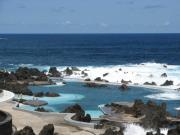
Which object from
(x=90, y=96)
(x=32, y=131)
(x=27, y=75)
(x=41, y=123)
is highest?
(x=27, y=75)

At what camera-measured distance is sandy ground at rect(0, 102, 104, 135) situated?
29953mm

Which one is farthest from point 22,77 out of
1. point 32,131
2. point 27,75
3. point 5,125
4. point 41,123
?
point 5,125

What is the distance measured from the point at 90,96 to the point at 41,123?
1924cm

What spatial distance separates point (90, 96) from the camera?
50.7 m

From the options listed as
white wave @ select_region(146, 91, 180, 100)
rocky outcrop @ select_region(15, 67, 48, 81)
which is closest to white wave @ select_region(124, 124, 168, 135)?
white wave @ select_region(146, 91, 180, 100)

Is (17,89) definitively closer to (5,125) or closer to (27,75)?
(27,75)

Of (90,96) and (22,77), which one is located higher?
(22,77)

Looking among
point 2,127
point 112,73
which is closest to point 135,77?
point 112,73

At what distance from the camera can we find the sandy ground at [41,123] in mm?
29953

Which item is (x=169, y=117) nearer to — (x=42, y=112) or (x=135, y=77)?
(x=42, y=112)

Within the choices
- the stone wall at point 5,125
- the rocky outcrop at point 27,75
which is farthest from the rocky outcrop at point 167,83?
the stone wall at point 5,125

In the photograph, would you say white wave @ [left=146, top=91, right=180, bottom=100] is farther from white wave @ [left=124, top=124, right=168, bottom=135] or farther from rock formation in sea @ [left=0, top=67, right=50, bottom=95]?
white wave @ [left=124, top=124, right=168, bottom=135]

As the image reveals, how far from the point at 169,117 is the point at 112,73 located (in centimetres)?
3504

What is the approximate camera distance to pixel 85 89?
185ft
